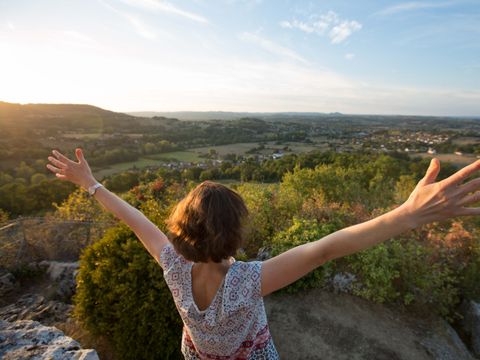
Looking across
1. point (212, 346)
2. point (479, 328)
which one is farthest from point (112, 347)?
point (479, 328)

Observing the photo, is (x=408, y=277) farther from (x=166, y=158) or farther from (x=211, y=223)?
(x=166, y=158)

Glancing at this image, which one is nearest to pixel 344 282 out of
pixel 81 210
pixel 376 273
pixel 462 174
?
pixel 376 273

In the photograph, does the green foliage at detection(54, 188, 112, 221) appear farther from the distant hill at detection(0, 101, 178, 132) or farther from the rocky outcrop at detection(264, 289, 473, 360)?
the distant hill at detection(0, 101, 178, 132)

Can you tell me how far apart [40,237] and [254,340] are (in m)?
7.15

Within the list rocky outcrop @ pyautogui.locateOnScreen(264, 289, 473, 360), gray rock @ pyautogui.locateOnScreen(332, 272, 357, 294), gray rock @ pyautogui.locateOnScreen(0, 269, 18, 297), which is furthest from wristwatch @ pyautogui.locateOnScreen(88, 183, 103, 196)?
gray rock @ pyautogui.locateOnScreen(0, 269, 18, 297)

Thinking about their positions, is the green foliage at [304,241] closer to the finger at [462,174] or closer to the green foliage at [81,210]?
the finger at [462,174]

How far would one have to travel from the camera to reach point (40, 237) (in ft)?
22.9

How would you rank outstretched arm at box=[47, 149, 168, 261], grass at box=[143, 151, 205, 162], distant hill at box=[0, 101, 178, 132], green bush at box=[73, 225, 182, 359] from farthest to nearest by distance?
grass at box=[143, 151, 205, 162] → distant hill at box=[0, 101, 178, 132] → green bush at box=[73, 225, 182, 359] → outstretched arm at box=[47, 149, 168, 261]

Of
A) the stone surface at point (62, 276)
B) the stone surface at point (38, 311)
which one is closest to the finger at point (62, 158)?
the stone surface at point (38, 311)

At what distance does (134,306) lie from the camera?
11.2 feet

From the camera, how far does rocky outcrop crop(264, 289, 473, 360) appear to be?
4.45 metres

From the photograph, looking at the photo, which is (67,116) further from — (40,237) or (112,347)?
(112,347)

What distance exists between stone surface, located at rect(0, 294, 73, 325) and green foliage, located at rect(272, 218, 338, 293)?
387 centimetres

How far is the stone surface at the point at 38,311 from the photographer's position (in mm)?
4598
